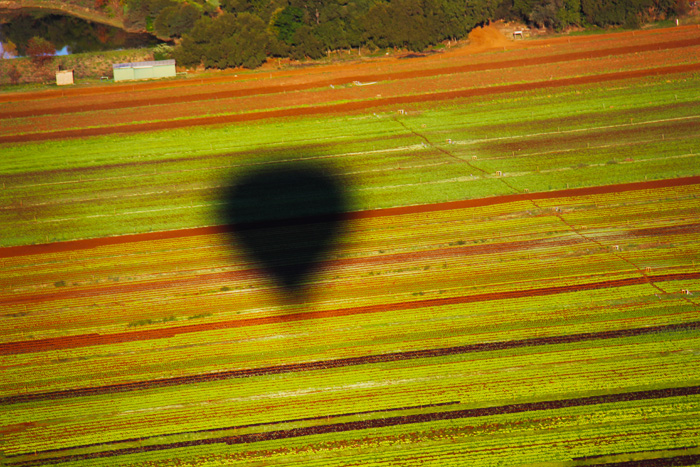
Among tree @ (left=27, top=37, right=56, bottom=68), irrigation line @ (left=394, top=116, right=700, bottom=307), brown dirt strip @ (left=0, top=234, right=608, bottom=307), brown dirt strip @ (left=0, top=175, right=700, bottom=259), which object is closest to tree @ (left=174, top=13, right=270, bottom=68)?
tree @ (left=27, top=37, right=56, bottom=68)

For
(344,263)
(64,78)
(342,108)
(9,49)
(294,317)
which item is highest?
(342,108)

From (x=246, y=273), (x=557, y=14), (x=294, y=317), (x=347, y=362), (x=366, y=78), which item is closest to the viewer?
(x=347, y=362)

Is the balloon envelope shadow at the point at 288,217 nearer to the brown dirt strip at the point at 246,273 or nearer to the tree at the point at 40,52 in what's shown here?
the brown dirt strip at the point at 246,273

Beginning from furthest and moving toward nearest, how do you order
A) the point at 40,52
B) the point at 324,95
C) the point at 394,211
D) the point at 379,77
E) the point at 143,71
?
the point at 40,52 → the point at 143,71 → the point at 379,77 → the point at 324,95 → the point at 394,211

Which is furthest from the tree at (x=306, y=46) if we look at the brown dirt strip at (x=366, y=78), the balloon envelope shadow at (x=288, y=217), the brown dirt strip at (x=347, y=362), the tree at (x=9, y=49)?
the brown dirt strip at (x=347, y=362)

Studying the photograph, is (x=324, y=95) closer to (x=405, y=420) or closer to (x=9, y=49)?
(x=405, y=420)

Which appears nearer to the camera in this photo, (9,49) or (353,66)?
(353,66)

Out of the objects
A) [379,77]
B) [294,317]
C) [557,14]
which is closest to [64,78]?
[379,77]
